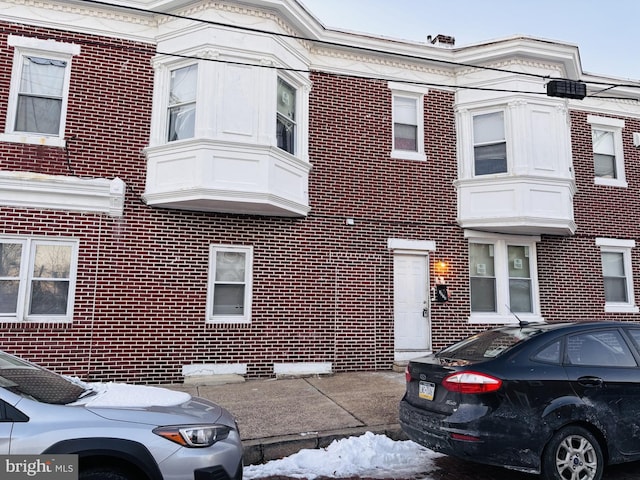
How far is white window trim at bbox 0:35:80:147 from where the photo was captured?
26.3ft

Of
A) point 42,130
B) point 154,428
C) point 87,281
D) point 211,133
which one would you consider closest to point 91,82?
point 42,130

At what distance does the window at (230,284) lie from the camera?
28.2 feet

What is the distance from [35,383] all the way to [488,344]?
4.02 m

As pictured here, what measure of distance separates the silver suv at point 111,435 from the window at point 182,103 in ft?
19.9

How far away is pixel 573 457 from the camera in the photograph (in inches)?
152

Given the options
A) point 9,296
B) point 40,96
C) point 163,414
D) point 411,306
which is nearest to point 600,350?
point 163,414

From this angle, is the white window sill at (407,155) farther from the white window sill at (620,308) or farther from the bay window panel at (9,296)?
the bay window panel at (9,296)

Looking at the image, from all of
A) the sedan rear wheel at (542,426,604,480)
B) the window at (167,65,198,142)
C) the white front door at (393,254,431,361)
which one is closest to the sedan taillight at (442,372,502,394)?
the sedan rear wheel at (542,426,604,480)

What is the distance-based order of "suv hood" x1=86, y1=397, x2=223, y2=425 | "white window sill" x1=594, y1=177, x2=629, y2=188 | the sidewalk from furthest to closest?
1. "white window sill" x1=594, y1=177, x2=629, y2=188
2. the sidewalk
3. "suv hood" x1=86, y1=397, x2=223, y2=425

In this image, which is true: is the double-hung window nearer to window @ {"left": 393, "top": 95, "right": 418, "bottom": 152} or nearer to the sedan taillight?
window @ {"left": 393, "top": 95, "right": 418, "bottom": 152}

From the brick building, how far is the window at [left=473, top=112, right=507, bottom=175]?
0.11 feet

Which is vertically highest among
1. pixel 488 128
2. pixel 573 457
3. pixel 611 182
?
pixel 488 128

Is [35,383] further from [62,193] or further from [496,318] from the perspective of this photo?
[496,318]

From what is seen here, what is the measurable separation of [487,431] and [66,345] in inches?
276
